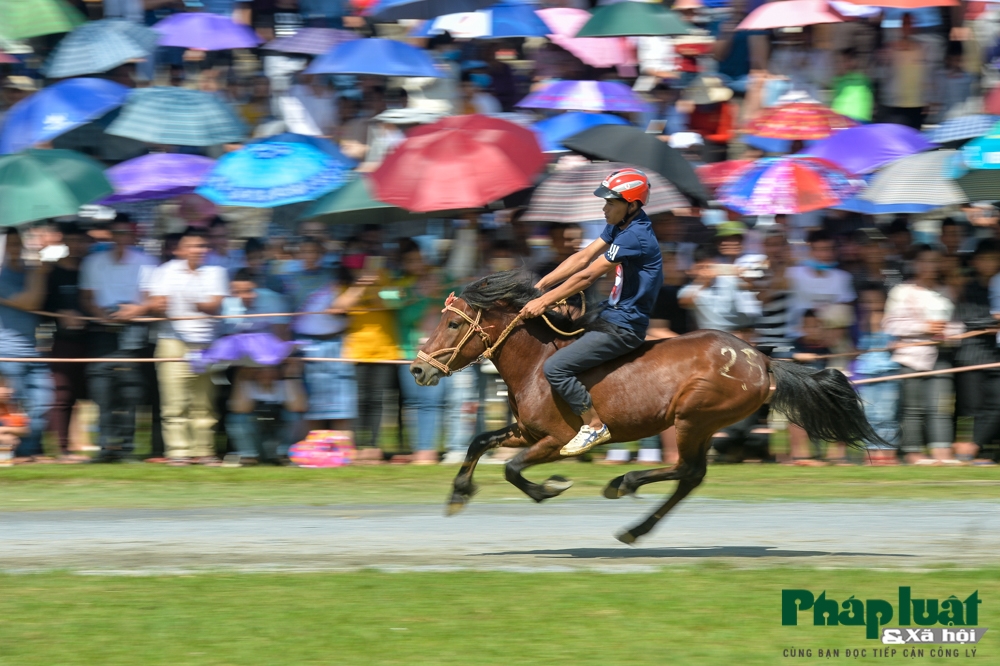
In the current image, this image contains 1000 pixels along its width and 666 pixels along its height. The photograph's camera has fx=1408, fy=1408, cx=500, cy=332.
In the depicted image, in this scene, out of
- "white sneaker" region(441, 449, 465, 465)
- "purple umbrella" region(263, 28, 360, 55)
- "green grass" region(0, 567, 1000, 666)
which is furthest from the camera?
"purple umbrella" region(263, 28, 360, 55)

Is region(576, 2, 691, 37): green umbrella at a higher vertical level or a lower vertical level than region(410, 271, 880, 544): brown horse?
higher

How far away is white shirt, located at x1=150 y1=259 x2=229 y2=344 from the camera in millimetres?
14281

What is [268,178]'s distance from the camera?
47.0 feet

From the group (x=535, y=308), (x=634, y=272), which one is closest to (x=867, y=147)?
(x=634, y=272)

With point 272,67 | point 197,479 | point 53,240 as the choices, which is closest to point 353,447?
point 197,479

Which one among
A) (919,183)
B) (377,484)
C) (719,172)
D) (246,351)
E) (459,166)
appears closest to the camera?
(377,484)

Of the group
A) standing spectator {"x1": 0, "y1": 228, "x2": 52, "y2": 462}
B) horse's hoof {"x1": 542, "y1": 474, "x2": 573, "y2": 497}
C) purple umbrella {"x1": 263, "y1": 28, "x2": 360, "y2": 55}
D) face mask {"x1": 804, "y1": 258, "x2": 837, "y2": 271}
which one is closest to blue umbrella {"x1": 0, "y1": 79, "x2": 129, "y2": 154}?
Result: standing spectator {"x1": 0, "y1": 228, "x2": 52, "y2": 462}

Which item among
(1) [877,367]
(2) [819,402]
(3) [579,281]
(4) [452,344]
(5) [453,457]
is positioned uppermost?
(3) [579,281]

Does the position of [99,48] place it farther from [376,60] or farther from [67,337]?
[67,337]

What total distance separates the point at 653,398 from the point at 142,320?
6.74 meters

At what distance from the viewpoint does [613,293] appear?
9.65 metres

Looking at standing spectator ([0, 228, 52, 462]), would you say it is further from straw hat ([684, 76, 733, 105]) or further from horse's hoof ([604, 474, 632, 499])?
straw hat ([684, 76, 733, 105])

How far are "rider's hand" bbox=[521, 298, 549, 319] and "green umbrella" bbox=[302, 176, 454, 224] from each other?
4719mm

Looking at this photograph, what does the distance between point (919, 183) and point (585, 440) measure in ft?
21.5
